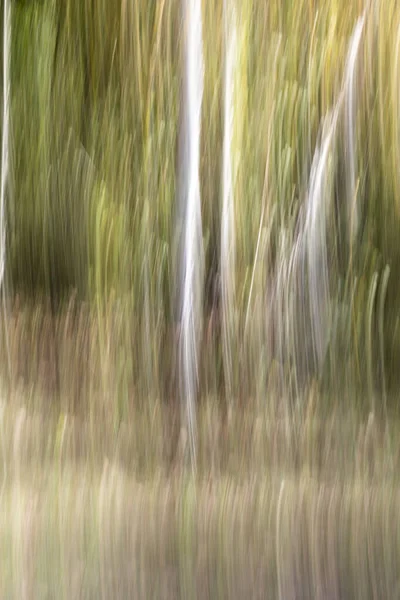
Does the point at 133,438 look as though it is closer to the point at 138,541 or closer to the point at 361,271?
the point at 138,541

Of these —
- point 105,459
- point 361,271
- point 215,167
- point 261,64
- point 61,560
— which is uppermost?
point 261,64

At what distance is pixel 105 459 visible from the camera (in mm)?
680

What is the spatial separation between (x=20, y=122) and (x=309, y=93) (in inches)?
12.5

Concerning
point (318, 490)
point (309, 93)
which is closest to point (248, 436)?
point (318, 490)

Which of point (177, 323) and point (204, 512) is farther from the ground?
point (177, 323)

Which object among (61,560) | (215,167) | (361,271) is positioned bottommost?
(61,560)

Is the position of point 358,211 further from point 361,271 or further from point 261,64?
point 261,64

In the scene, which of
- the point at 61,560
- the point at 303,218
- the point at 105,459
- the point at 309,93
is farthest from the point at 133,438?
the point at 309,93

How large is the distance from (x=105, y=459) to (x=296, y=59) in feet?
1.56

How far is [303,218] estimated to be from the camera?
Answer: 689 mm

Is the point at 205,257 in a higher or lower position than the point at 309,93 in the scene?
lower

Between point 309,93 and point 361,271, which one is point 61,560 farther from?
point 309,93

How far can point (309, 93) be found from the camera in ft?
2.26

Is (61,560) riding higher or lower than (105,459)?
lower
